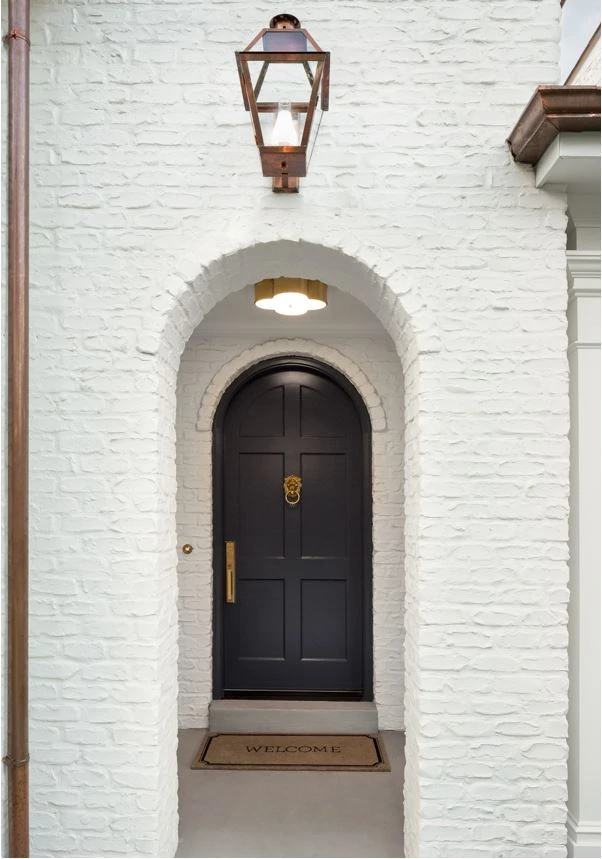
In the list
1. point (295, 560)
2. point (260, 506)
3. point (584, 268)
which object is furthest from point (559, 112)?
point (295, 560)

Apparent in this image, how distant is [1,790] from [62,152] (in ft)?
7.56

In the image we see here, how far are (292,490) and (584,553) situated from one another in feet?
7.22

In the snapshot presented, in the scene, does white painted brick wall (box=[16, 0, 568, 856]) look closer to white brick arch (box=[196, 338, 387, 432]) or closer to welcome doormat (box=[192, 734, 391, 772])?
welcome doormat (box=[192, 734, 391, 772])

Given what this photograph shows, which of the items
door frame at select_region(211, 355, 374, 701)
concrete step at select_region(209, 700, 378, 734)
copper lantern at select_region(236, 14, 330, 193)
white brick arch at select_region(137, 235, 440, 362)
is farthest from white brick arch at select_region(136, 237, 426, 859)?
door frame at select_region(211, 355, 374, 701)

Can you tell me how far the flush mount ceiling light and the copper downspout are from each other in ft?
4.52

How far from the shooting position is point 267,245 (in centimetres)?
258

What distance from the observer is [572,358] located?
2660 mm

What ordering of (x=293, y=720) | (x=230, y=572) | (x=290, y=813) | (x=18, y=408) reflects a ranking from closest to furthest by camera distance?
1. (x=18, y=408)
2. (x=290, y=813)
3. (x=293, y=720)
4. (x=230, y=572)

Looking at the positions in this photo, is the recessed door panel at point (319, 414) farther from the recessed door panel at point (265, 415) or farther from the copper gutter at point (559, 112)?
the copper gutter at point (559, 112)

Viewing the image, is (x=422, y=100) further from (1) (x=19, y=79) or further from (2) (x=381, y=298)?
(1) (x=19, y=79)

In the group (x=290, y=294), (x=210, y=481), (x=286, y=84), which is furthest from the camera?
(x=210, y=481)

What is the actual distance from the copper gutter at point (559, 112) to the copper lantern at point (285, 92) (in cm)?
71

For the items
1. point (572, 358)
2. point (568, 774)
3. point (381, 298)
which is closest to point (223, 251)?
point (381, 298)

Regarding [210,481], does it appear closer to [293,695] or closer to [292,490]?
[292,490]
